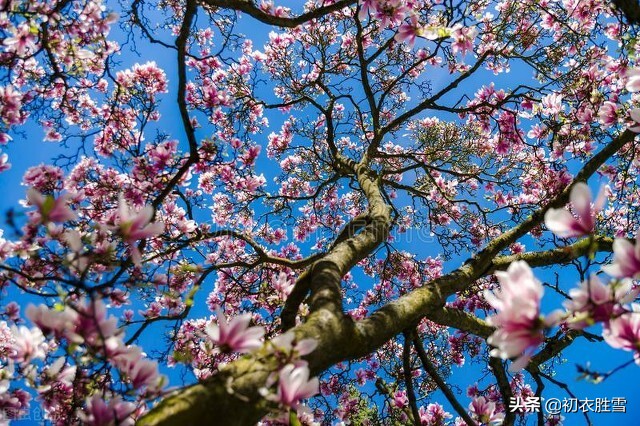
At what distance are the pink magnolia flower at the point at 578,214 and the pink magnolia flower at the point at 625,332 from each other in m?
0.27

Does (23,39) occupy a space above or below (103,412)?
above

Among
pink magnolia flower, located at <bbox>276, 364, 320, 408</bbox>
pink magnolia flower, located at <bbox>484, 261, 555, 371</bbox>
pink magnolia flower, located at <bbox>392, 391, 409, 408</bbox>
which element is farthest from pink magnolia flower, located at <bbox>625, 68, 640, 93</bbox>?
pink magnolia flower, located at <bbox>392, 391, 409, 408</bbox>

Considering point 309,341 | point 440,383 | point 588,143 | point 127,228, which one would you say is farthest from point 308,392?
point 588,143

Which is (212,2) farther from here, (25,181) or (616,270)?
(616,270)

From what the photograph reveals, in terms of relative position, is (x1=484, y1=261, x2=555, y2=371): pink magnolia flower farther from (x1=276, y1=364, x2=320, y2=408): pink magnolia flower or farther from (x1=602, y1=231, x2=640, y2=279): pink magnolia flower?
(x1=276, y1=364, x2=320, y2=408): pink magnolia flower

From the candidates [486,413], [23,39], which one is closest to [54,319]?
[23,39]

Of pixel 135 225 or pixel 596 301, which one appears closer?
pixel 596 301

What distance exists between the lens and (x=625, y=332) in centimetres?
108

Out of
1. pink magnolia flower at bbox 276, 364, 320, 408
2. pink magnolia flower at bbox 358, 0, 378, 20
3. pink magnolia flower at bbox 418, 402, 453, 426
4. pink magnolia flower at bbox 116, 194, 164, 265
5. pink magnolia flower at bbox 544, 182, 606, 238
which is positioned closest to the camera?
pink magnolia flower at bbox 544, 182, 606, 238

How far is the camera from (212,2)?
9.46ft

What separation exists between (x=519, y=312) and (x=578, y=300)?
0.21m

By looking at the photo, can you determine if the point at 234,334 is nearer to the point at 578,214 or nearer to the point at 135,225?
the point at 135,225

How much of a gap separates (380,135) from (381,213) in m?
2.00

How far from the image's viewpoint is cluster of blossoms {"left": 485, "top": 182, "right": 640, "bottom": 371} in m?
0.99
